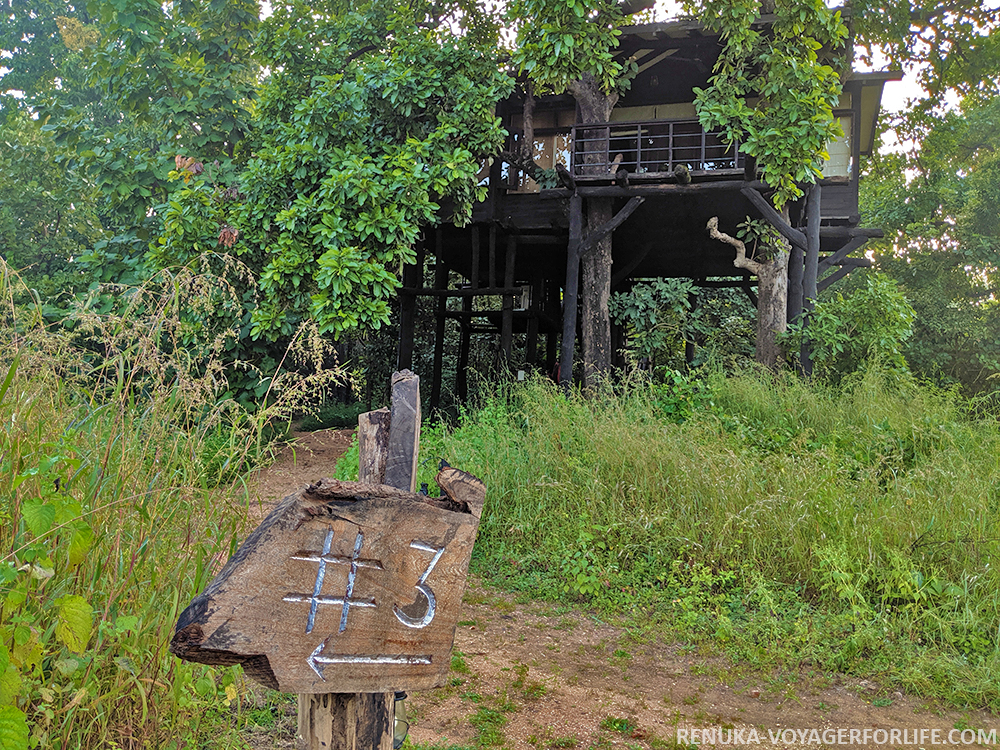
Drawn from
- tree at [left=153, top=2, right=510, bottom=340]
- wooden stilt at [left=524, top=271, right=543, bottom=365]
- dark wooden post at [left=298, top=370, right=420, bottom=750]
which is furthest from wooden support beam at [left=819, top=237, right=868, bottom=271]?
dark wooden post at [left=298, top=370, right=420, bottom=750]

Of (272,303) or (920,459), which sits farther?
(272,303)

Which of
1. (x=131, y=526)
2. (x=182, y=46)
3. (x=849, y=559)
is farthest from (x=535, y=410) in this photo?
→ (x=182, y=46)

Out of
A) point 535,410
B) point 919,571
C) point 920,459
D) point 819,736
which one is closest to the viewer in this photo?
point 819,736

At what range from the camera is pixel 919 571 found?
4012mm

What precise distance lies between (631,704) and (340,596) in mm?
2449

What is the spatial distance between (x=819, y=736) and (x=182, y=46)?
37.3 feet

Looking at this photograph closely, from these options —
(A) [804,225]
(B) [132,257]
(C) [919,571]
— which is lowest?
(C) [919,571]

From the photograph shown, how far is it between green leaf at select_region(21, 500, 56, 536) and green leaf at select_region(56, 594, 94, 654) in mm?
193

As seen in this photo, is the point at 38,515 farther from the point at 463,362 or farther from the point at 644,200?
the point at 463,362

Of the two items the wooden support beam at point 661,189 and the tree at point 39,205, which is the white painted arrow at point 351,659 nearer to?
the wooden support beam at point 661,189

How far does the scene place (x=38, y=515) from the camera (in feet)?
5.13

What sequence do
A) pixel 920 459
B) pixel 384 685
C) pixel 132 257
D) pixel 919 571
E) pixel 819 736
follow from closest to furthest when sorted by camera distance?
pixel 384 685
pixel 819 736
pixel 919 571
pixel 920 459
pixel 132 257

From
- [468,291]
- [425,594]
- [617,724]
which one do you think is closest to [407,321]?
[468,291]

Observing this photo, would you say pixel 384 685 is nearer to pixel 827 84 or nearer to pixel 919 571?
pixel 919 571
